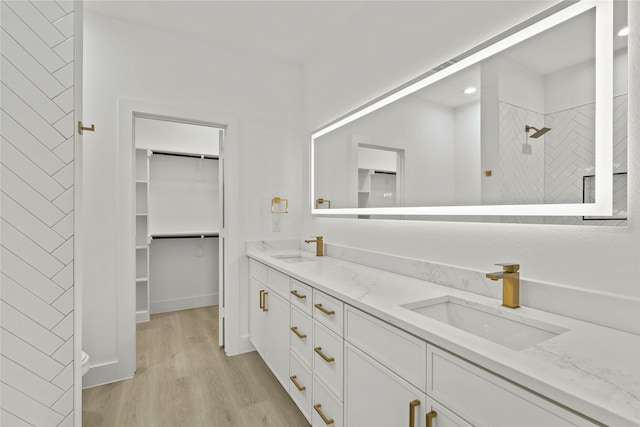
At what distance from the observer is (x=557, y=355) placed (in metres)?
0.77

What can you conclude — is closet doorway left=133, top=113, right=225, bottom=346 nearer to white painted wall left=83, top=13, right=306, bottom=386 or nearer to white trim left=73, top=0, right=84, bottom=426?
white painted wall left=83, top=13, right=306, bottom=386

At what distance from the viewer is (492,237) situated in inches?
53.2

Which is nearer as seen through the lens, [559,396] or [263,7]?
[559,396]

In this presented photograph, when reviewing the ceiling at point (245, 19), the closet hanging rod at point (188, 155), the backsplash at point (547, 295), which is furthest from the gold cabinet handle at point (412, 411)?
the closet hanging rod at point (188, 155)

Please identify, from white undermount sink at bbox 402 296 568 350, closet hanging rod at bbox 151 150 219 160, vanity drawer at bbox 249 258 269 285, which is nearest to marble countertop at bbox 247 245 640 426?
white undermount sink at bbox 402 296 568 350

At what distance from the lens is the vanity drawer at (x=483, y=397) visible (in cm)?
66

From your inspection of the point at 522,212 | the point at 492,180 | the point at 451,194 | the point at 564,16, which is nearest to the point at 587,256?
the point at 522,212

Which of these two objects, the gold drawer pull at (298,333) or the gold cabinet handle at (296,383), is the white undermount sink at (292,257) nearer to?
the gold drawer pull at (298,333)

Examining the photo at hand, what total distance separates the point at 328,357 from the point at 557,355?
952 mm

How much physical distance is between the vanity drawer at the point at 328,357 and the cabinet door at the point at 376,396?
6cm

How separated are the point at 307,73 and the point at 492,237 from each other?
235 cm

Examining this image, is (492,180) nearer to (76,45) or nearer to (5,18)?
(76,45)

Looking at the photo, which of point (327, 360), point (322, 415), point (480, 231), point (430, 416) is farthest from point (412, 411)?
point (480, 231)

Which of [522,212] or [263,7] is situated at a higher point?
[263,7]
